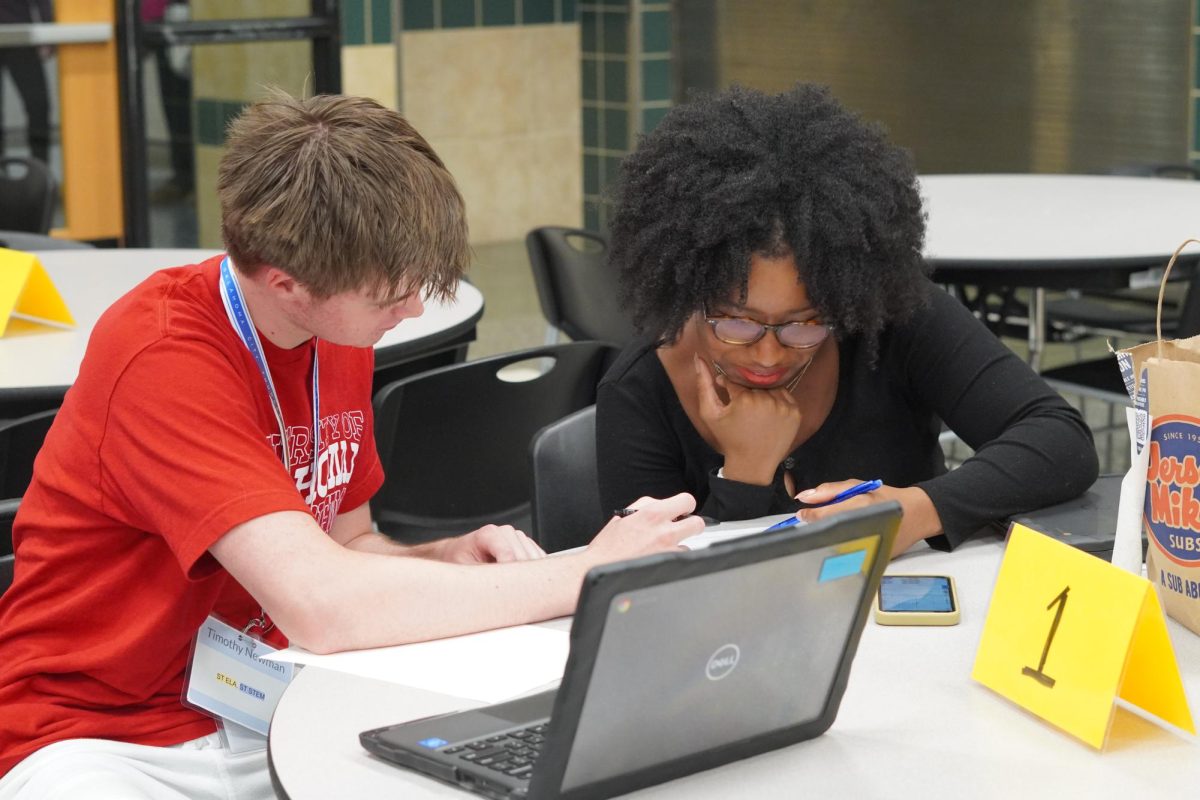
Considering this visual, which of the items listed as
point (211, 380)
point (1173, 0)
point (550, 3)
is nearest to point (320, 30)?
point (550, 3)

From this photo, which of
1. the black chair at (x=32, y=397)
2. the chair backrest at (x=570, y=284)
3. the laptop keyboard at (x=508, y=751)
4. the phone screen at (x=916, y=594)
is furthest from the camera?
the chair backrest at (x=570, y=284)

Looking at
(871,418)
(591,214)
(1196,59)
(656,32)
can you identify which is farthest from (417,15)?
(871,418)

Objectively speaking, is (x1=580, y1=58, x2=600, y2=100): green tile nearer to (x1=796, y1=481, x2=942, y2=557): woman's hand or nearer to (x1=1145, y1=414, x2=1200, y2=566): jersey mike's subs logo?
(x1=796, y1=481, x2=942, y2=557): woman's hand

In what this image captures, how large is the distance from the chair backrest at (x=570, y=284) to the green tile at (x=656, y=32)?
3876 mm

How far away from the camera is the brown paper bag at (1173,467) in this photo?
131 centimetres

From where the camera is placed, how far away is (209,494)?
1295 millimetres

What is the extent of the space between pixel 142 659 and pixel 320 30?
5.06m

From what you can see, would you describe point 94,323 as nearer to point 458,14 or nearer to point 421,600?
point 421,600

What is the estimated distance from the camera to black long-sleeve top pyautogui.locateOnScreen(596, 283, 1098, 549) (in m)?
1.78

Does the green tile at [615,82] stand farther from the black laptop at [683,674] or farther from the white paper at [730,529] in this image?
the black laptop at [683,674]

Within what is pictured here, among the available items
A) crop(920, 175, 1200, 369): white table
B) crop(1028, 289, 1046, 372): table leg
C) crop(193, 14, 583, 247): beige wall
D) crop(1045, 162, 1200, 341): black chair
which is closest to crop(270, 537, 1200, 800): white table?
crop(920, 175, 1200, 369): white table

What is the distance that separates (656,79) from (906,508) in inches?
242

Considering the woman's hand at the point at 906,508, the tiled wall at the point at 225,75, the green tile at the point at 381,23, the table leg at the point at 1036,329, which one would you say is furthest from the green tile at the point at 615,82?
the woman's hand at the point at 906,508

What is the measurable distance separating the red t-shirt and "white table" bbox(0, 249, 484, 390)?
0.89m
